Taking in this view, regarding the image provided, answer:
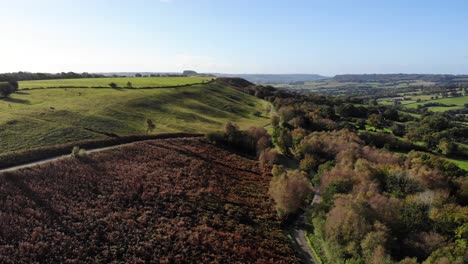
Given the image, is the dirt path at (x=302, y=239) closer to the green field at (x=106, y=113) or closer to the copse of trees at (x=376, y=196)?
the copse of trees at (x=376, y=196)

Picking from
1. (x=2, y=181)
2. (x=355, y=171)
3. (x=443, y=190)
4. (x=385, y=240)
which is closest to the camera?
(x=385, y=240)

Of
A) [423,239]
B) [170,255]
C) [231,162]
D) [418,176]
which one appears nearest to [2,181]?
[170,255]

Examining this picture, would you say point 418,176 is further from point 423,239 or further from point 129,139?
point 129,139

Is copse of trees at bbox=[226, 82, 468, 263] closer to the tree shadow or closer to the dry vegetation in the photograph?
the dry vegetation

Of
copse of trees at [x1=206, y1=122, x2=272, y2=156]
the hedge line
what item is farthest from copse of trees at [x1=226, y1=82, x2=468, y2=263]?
the hedge line

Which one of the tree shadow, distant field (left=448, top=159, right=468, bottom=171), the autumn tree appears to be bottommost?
distant field (left=448, top=159, right=468, bottom=171)

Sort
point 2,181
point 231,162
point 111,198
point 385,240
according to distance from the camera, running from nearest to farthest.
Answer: point 385,240, point 2,181, point 111,198, point 231,162

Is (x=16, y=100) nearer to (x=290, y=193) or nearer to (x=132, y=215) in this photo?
(x=132, y=215)

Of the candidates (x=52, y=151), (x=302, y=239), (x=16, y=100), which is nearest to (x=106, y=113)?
(x=16, y=100)
